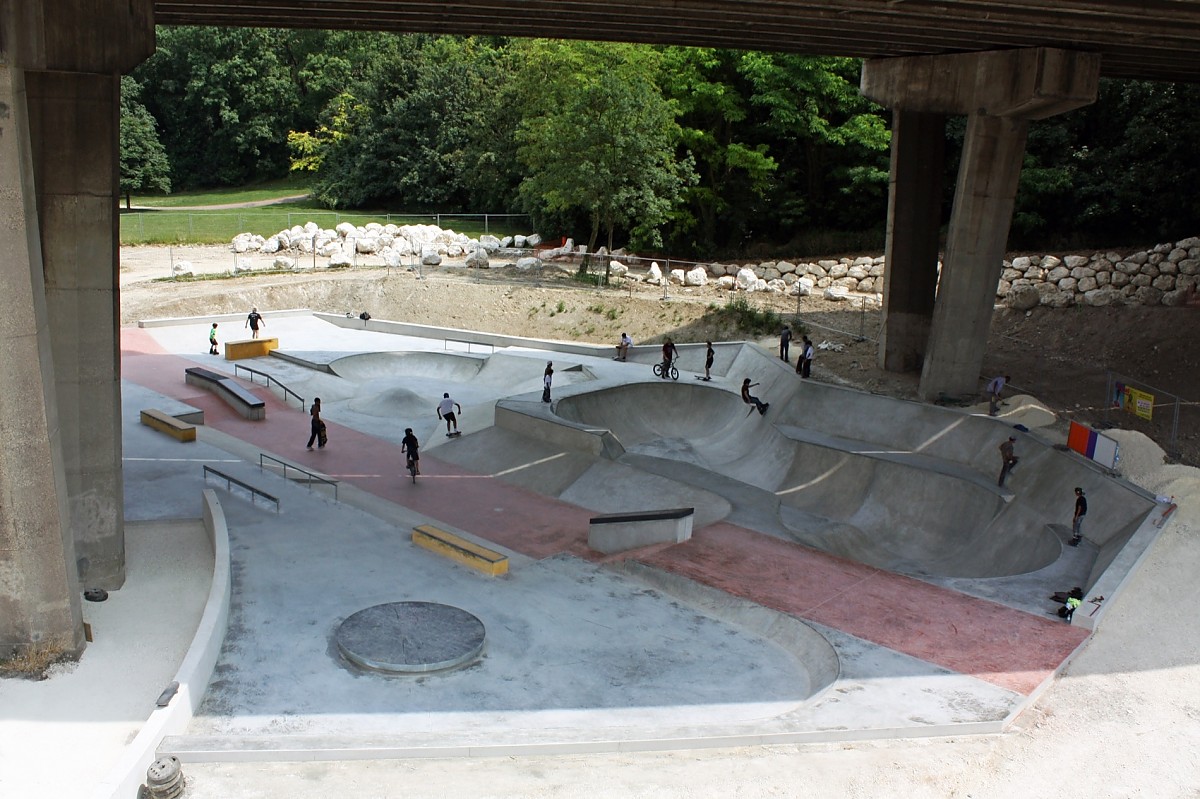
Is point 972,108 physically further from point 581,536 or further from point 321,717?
point 321,717

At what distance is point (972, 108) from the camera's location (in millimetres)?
25531

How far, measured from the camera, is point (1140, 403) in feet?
79.0

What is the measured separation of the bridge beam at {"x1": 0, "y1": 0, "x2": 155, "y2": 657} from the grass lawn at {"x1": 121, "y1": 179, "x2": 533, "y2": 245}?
131 ft

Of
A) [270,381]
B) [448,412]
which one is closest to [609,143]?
[270,381]

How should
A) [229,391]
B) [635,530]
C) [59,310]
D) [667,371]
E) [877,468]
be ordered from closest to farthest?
1. [59,310]
2. [635,530]
3. [877,468]
4. [229,391]
5. [667,371]

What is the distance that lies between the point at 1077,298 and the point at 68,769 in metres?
35.0

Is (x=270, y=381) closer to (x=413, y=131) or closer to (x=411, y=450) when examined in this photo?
(x=411, y=450)

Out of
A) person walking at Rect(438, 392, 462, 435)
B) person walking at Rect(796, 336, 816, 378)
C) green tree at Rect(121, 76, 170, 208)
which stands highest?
green tree at Rect(121, 76, 170, 208)

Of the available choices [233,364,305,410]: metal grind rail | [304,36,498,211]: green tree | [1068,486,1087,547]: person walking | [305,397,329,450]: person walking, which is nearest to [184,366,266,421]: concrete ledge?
[233,364,305,410]: metal grind rail

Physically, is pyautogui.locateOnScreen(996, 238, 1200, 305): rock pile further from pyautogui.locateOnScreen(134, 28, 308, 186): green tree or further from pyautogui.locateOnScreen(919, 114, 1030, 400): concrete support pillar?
pyautogui.locateOnScreen(134, 28, 308, 186): green tree

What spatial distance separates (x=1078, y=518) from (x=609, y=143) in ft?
87.1

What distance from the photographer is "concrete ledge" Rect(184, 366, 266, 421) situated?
89.7ft

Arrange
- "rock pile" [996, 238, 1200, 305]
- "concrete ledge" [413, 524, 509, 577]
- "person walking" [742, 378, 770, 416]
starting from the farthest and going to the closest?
"rock pile" [996, 238, 1200, 305], "person walking" [742, 378, 770, 416], "concrete ledge" [413, 524, 509, 577]

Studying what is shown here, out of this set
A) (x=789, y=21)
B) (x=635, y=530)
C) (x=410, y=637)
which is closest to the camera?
(x=410, y=637)
